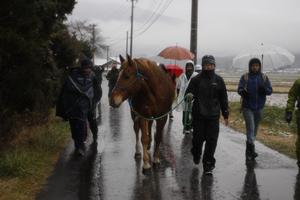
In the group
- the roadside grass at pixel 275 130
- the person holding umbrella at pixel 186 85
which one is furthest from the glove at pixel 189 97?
the person holding umbrella at pixel 186 85

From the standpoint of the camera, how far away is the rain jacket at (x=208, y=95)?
8.02 meters

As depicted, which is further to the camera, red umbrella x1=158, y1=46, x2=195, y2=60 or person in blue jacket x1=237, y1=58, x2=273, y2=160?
red umbrella x1=158, y1=46, x2=195, y2=60

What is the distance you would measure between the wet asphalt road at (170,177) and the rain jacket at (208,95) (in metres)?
1.00

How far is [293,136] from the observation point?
1322 cm

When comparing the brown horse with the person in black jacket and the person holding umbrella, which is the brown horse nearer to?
the person in black jacket

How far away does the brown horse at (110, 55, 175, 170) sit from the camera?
7656 mm

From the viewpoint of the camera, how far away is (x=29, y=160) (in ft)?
27.0

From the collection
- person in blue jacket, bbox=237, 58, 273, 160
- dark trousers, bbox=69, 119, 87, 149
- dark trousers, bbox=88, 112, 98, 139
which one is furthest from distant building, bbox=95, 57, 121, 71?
person in blue jacket, bbox=237, 58, 273, 160

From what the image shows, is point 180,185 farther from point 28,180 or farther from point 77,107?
point 77,107

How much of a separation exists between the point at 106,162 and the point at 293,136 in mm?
6184

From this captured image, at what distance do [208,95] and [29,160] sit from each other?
3.08 metres

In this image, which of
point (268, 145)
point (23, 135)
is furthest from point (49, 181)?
point (268, 145)

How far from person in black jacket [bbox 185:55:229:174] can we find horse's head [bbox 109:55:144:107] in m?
0.89

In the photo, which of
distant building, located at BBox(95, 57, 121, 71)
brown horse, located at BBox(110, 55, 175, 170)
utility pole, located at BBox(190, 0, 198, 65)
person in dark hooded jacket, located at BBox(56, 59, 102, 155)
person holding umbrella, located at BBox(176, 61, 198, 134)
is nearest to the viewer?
brown horse, located at BBox(110, 55, 175, 170)
